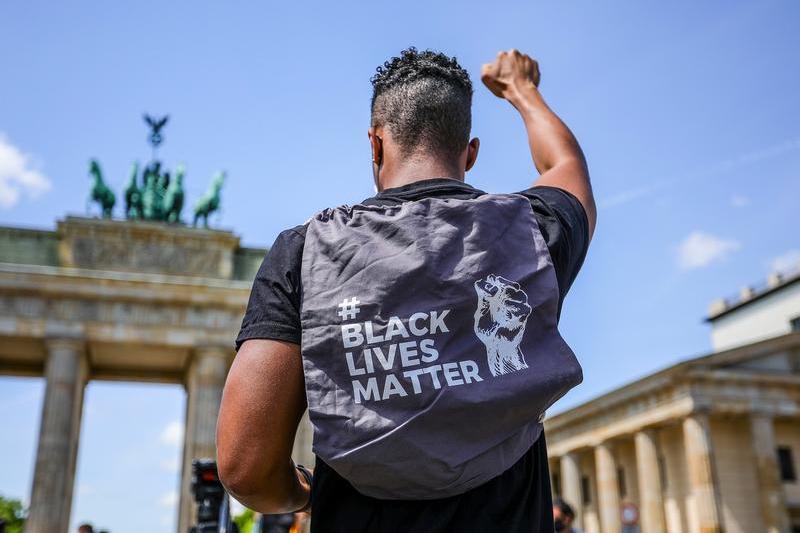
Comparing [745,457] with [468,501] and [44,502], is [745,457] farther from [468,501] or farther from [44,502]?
[468,501]

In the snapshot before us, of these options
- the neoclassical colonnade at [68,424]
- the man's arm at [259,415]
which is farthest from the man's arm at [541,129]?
the neoclassical colonnade at [68,424]

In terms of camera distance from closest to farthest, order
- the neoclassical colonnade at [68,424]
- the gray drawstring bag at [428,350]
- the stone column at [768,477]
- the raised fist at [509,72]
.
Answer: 1. the gray drawstring bag at [428,350]
2. the raised fist at [509,72]
3. the neoclassical colonnade at [68,424]
4. the stone column at [768,477]

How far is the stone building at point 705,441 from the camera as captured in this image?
122 feet

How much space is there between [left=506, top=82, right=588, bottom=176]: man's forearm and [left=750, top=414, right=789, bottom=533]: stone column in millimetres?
40292

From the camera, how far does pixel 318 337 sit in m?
1.58

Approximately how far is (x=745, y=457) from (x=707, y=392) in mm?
5493

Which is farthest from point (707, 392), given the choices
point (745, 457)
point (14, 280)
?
point (14, 280)

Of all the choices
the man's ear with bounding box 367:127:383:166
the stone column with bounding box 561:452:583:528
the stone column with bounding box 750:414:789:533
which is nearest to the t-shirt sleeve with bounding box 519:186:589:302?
the man's ear with bounding box 367:127:383:166

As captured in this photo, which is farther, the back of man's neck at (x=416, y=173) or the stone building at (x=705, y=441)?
the stone building at (x=705, y=441)

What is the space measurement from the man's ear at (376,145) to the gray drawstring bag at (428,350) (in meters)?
Answer: 0.37

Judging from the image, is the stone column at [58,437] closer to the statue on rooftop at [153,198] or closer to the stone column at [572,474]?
the statue on rooftop at [153,198]

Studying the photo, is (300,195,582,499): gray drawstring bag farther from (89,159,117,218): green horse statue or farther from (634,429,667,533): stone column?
(634,429,667,533): stone column

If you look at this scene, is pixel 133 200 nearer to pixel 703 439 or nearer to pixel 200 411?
pixel 200 411

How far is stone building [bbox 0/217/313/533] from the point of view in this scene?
2986 centimetres
